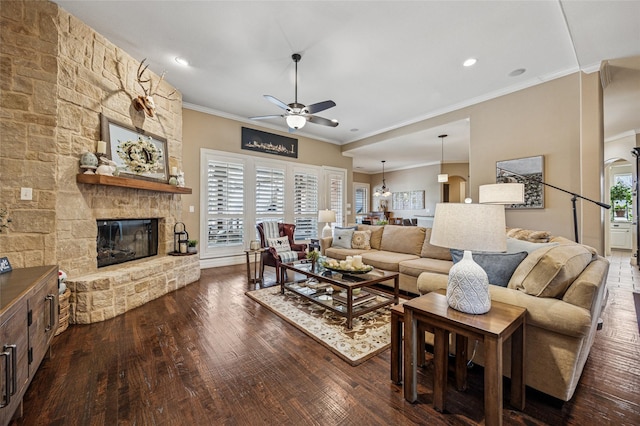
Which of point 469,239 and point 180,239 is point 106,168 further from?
point 469,239

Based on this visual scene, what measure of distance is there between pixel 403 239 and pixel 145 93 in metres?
4.46

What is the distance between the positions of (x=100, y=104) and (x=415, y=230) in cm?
466

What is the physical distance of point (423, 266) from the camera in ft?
11.1

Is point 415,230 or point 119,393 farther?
point 415,230

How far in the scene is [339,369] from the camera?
6.25 ft

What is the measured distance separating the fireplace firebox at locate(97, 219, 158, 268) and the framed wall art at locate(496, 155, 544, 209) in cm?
568

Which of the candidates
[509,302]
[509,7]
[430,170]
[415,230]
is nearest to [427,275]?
[509,302]

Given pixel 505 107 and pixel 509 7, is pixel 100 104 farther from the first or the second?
pixel 505 107

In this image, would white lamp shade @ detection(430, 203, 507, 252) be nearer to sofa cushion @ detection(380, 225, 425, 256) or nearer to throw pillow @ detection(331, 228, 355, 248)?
sofa cushion @ detection(380, 225, 425, 256)

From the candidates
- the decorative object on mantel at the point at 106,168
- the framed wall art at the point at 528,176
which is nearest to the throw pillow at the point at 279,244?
the decorative object on mantel at the point at 106,168

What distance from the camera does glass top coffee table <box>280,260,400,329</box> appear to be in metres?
2.58

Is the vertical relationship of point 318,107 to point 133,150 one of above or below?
above

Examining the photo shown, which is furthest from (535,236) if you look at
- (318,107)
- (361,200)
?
(361,200)

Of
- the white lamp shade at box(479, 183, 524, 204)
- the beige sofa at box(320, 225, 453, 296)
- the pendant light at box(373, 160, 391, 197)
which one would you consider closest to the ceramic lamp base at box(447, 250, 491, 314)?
the beige sofa at box(320, 225, 453, 296)
